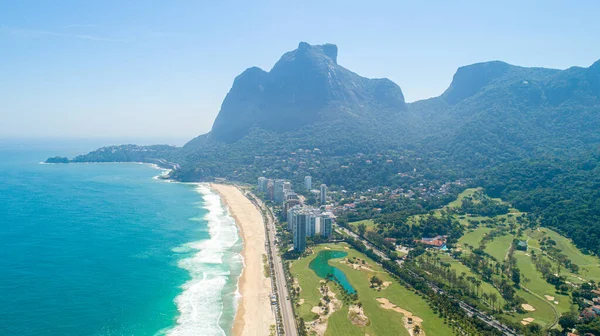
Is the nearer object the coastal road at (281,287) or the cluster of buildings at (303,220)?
the coastal road at (281,287)

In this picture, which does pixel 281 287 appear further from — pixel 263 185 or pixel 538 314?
pixel 263 185

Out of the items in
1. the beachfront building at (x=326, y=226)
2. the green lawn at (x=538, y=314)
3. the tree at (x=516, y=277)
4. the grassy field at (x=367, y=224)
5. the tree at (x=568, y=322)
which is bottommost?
the green lawn at (x=538, y=314)

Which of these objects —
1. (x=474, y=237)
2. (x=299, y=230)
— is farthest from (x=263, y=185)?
(x=474, y=237)

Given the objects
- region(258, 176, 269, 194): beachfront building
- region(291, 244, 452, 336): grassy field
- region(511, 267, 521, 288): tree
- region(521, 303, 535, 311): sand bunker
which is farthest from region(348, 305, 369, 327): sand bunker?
region(258, 176, 269, 194): beachfront building

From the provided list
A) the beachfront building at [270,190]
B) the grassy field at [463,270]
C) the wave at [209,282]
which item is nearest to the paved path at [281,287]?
the wave at [209,282]

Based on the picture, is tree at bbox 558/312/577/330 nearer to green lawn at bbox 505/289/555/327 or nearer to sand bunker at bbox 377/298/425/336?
green lawn at bbox 505/289/555/327

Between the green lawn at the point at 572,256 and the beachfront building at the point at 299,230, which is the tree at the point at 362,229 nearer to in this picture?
the beachfront building at the point at 299,230

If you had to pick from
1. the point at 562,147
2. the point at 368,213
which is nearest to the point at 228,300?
the point at 368,213
